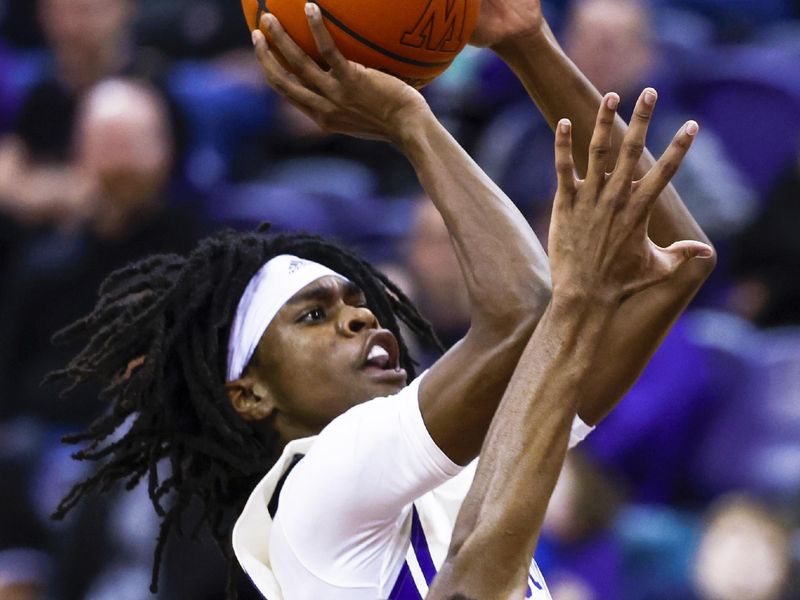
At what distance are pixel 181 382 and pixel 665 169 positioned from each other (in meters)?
1.27

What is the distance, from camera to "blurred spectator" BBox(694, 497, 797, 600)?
4.52 meters

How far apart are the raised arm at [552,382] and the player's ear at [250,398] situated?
89 centimetres

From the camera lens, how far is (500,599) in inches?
93.5

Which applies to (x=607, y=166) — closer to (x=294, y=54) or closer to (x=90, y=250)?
(x=294, y=54)

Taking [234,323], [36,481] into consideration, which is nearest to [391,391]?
[234,323]

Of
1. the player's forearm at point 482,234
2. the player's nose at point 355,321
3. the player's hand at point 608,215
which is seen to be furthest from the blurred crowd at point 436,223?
the player's hand at point 608,215

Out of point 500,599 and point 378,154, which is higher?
point 500,599

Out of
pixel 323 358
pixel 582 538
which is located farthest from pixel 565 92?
pixel 582 538

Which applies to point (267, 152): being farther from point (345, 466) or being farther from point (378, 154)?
point (345, 466)

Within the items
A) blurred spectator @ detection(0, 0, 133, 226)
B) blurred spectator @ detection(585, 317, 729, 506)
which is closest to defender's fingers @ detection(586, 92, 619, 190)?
blurred spectator @ detection(585, 317, 729, 506)

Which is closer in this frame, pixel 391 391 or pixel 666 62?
pixel 391 391

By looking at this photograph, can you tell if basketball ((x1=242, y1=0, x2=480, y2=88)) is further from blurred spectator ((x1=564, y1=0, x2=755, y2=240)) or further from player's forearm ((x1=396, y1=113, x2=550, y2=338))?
blurred spectator ((x1=564, y1=0, x2=755, y2=240))

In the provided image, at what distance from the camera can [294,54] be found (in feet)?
9.04

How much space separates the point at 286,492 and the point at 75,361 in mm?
711
